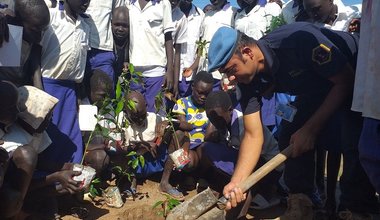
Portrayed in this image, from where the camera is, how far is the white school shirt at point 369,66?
6.93 feet

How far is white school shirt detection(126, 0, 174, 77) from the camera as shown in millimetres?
5031

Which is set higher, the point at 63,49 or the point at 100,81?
the point at 63,49

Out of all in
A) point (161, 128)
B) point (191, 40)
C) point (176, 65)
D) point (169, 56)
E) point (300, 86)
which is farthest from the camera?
point (191, 40)

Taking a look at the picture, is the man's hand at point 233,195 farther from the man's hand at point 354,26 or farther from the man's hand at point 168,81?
the man's hand at point 168,81

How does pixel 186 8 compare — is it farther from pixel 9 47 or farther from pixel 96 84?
pixel 9 47

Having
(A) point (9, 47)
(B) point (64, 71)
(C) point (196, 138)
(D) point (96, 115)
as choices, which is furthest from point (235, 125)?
(A) point (9, 47)

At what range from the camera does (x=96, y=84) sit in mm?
4520

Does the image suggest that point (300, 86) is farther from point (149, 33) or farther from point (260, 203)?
point (149, 33)

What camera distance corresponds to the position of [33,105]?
345 cm

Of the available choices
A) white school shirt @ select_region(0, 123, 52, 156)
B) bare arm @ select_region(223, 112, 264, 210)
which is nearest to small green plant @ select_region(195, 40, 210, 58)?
bare arm @ select_region(223, 112, 264, 210)

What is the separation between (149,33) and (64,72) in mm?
1240

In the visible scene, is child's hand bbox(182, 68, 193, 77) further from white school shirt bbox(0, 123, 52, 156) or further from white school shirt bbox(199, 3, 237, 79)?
white school shirt bbox(0, 123, 52, 156)

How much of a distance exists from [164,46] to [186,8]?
814 millimetres

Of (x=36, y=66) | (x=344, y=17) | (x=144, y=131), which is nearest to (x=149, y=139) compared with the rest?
(x=144, y=131)
